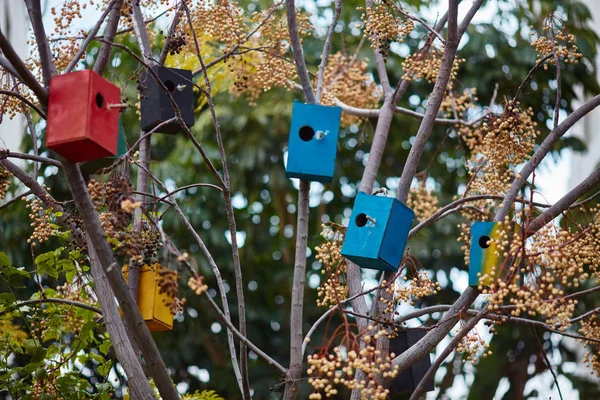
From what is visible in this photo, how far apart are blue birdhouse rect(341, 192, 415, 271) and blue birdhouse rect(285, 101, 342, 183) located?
0.34 metres

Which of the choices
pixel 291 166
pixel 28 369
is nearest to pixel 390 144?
pixel 291 166

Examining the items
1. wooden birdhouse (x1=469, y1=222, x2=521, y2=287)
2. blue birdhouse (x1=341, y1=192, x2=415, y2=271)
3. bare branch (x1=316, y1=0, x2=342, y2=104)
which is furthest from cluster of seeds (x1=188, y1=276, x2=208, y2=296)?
bare branch (x1=316, y1=0, x2=342, y2=104)

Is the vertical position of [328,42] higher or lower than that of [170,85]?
higher

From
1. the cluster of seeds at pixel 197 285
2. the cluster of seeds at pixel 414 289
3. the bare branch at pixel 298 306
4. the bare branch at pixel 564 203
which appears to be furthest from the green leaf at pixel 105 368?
the bare branch at pixel 564 203

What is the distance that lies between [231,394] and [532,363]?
289 cm

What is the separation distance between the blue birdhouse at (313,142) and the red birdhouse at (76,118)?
1.31m

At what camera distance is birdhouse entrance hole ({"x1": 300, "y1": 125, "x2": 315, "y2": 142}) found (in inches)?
172

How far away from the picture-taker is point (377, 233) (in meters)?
3.92

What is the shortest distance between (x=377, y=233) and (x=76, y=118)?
4.84 ft

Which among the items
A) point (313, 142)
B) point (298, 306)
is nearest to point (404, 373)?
point (298, 306)

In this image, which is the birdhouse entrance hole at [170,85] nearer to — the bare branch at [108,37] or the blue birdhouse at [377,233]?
the bare branch at [108,37]

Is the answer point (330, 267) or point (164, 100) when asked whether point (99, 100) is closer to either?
point (164, 100)

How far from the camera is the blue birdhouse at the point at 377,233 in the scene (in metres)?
3.89

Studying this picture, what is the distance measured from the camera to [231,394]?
25.4 ft
